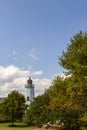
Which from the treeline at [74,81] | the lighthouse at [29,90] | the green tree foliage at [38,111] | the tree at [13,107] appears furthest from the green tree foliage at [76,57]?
the lighthouse at [29,90]

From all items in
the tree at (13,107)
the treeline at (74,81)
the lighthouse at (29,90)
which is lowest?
the treeline at (74,81)

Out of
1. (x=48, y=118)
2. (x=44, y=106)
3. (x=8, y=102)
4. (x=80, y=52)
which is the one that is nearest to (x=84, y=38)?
(x=80, y=52)

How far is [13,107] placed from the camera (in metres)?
A: 97.2

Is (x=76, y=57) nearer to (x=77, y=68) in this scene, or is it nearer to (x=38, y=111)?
(x=77, y=68)

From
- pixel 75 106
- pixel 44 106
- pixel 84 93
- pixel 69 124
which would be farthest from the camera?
pixel 44 106

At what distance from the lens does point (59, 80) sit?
3406 cm

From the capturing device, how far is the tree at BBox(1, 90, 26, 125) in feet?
317

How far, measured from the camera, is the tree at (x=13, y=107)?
9669 centimetres

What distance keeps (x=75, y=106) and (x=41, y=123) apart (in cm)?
5769

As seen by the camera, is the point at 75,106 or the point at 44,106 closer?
the point at 75,106

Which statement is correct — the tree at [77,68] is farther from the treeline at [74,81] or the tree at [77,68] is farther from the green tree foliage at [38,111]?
the green tree foliage at [38,111]

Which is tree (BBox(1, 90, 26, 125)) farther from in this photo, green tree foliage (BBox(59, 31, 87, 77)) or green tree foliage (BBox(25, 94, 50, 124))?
green tree foliage (BBox(59, 31, 87, 77))

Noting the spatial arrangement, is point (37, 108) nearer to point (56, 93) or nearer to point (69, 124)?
point (69, 124)

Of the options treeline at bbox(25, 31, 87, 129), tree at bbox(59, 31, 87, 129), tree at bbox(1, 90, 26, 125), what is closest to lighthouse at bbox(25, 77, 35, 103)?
tree at bbox(1, 90, 26, 125)
